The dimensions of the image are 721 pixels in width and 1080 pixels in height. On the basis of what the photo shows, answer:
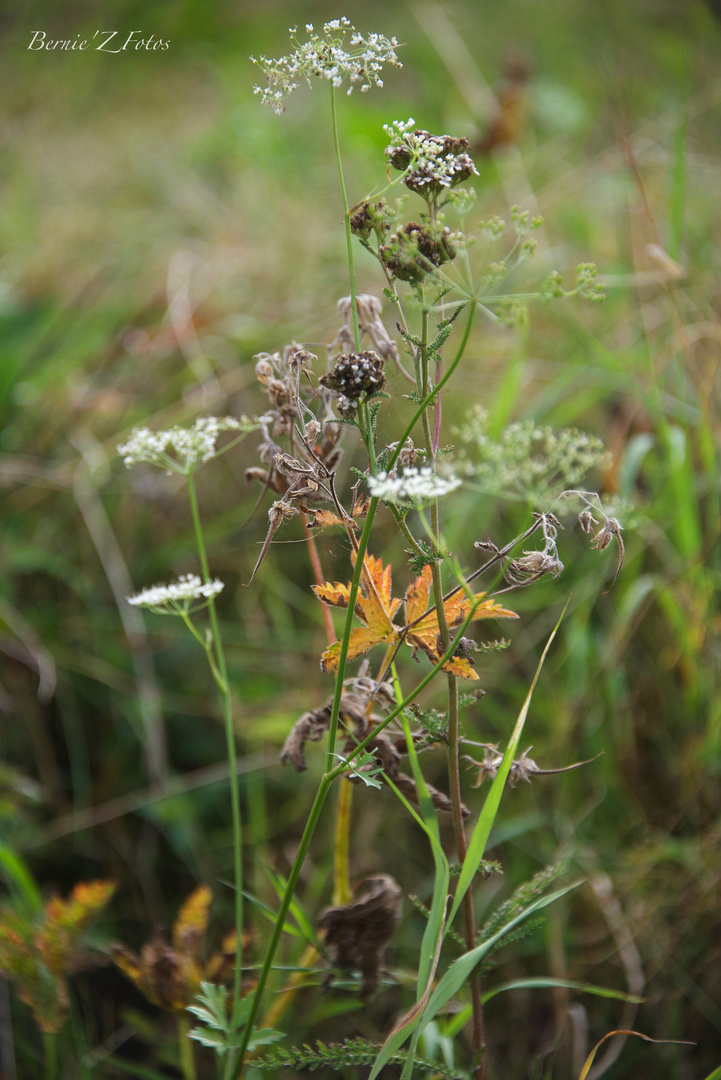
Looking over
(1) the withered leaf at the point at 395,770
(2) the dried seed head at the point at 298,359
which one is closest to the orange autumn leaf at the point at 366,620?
(1) the withered leaf at the point at 395,770

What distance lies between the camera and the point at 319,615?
1696mm

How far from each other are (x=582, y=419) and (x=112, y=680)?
1.37 m

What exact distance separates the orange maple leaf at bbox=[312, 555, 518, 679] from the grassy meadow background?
0.08m

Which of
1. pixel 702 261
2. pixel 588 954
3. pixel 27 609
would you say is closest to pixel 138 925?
pixel 27 609

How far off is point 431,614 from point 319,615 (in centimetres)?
94

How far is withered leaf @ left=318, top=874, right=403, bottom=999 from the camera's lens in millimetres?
888

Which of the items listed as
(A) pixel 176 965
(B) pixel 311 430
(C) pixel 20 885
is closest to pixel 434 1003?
(A) pixel 176 965

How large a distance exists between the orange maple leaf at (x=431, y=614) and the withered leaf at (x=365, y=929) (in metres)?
0.35

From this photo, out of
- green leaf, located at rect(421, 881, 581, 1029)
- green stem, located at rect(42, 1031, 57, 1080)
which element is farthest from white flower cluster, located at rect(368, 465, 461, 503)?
green stem, located at rect(42, 1031, 57, 1080)

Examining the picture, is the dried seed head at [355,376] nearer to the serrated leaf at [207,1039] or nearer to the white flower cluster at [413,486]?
the white flower cluster at [413,486]

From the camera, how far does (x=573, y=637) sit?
4.85ft

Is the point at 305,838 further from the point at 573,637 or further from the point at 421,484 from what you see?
the point at 573,637

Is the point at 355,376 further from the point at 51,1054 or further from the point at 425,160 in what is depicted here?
the point at 51,1054

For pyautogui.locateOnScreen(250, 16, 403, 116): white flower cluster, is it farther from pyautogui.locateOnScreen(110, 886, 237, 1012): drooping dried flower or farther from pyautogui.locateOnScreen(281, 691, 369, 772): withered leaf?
pyautogui.locateOnScreen(110, 886, 237, 1012): drooping dried flower
